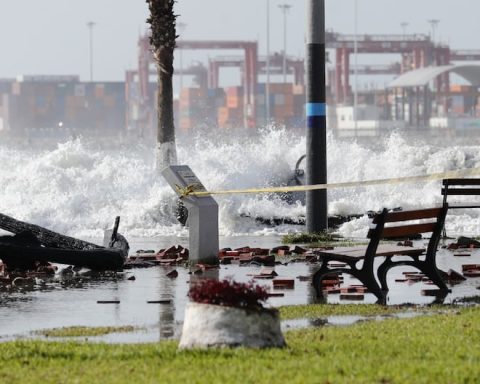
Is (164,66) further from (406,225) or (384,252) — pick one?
(406,225)

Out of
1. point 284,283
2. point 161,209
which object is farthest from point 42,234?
point 161,209

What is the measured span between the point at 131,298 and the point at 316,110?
778 centimetres

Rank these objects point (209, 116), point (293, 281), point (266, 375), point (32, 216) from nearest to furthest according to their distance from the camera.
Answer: point (266, 375) < point (293, 281) < point (32, 216) < point (209, 116)

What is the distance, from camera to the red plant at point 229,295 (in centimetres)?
918

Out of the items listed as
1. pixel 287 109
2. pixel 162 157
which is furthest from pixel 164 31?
pixel 287 109

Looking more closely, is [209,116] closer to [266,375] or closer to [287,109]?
[287,109]

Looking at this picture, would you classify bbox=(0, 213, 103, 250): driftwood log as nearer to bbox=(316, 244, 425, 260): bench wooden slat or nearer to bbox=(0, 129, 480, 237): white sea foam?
bbox=(316, 244, 425, 260): bench wooden slat

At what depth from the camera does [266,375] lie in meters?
8.21

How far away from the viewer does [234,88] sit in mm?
193750

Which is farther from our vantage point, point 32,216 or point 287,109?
point 287,109

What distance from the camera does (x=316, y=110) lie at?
21438 mm

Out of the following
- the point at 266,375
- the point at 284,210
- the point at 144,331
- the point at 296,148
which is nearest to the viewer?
the point at 266,375

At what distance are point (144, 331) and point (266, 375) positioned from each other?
3343 mm

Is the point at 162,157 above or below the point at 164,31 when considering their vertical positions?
below
